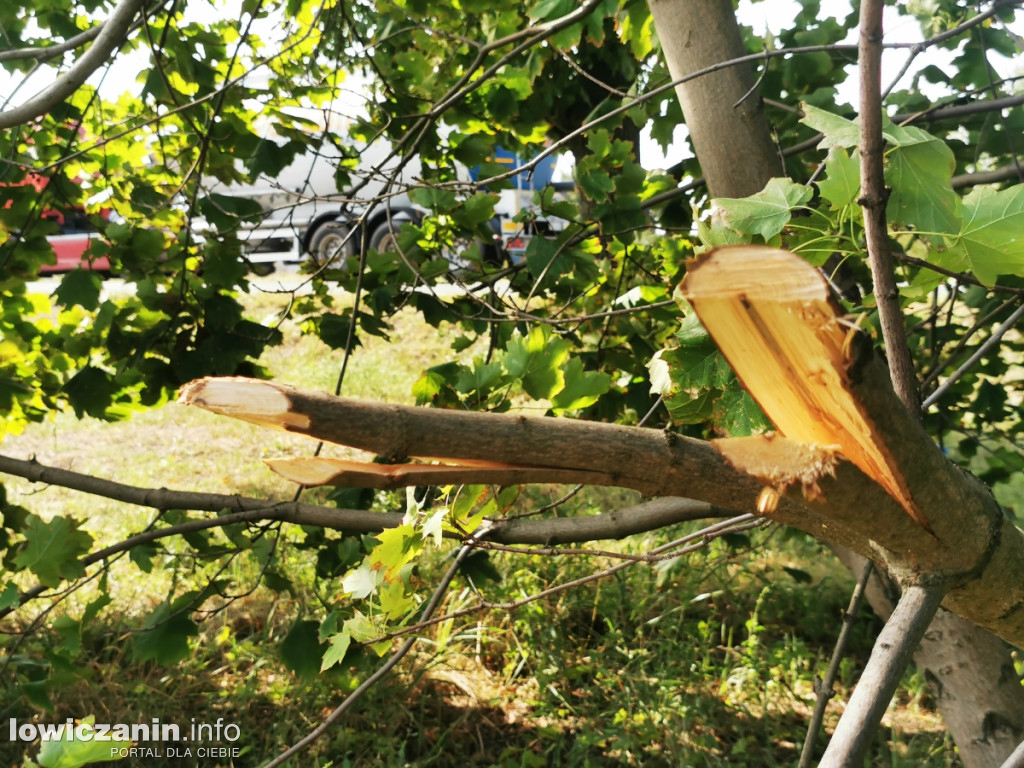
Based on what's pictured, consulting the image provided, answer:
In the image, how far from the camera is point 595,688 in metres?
2.85

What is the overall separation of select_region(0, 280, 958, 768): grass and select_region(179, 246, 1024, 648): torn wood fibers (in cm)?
130

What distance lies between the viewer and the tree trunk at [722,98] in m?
1.66

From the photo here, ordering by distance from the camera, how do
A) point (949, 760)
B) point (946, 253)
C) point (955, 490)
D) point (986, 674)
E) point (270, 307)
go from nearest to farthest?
point (955, 490)
point (946, 253)
point (986, 674)
point (949, 760)
point (270, 307)

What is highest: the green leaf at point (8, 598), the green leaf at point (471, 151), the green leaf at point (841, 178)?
the green leaf at point (471, 151)

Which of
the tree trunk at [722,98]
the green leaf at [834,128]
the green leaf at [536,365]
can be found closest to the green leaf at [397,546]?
the green leaf at [536,365]

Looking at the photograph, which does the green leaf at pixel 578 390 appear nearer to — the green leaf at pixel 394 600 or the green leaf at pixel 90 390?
the green leaf at pixel 394 600

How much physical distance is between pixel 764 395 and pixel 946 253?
37 cm

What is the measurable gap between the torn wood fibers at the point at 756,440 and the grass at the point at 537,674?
130 centimetres

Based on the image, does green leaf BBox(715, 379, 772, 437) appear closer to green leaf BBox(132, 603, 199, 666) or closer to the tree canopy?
the tree canopy

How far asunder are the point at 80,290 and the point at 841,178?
213 cm

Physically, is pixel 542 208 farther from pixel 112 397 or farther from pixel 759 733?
pixel 759 733

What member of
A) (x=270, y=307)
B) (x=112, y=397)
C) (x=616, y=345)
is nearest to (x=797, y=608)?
(x=616, y=345)

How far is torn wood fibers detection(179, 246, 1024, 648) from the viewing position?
0.60 m

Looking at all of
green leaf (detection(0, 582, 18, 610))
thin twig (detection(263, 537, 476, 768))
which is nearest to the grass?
green leaf (detection(0, 582, 18, 610))
